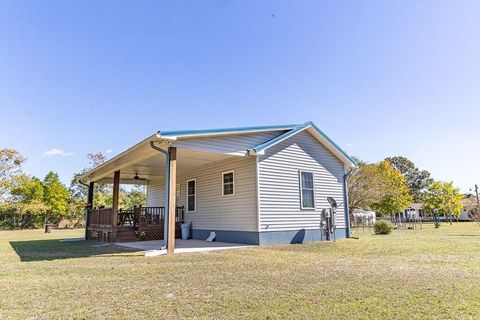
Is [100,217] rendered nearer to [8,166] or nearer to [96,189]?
[96,189]

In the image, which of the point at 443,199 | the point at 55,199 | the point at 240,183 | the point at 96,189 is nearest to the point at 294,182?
the point at 240,183

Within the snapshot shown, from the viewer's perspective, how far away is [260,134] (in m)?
10.4

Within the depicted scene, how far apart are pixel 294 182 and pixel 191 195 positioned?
4554mm

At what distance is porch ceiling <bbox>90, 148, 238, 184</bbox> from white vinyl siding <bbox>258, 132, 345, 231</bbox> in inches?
62.0

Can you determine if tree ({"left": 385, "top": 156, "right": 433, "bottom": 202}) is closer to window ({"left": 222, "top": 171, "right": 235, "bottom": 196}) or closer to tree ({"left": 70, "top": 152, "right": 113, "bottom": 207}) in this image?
tree ({"left": 70, "top": 152, "right": 113, "bottom": 207})

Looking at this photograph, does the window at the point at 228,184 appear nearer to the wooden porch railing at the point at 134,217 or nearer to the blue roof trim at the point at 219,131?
the blue roof trim at the point at 219,131

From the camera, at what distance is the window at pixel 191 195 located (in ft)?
41.6

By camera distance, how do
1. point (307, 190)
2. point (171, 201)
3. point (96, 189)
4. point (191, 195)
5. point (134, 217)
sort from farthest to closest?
point (96, 189) < point (191, 195) < point (134, 217) < point (307, 190) < point (171, 201)

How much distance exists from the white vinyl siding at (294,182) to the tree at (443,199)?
83.2 ft

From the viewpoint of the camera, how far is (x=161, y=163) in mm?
11852

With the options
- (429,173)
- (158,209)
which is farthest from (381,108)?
(429,173)

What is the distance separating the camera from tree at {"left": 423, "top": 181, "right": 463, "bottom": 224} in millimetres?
31984

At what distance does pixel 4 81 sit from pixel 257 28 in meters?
10.3

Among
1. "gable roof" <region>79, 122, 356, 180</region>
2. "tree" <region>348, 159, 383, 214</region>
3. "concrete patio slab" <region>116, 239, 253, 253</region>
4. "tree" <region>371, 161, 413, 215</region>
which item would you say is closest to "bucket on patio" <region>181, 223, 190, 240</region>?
"concrete patio slab" <region>116, 239, 253, 253</region>
